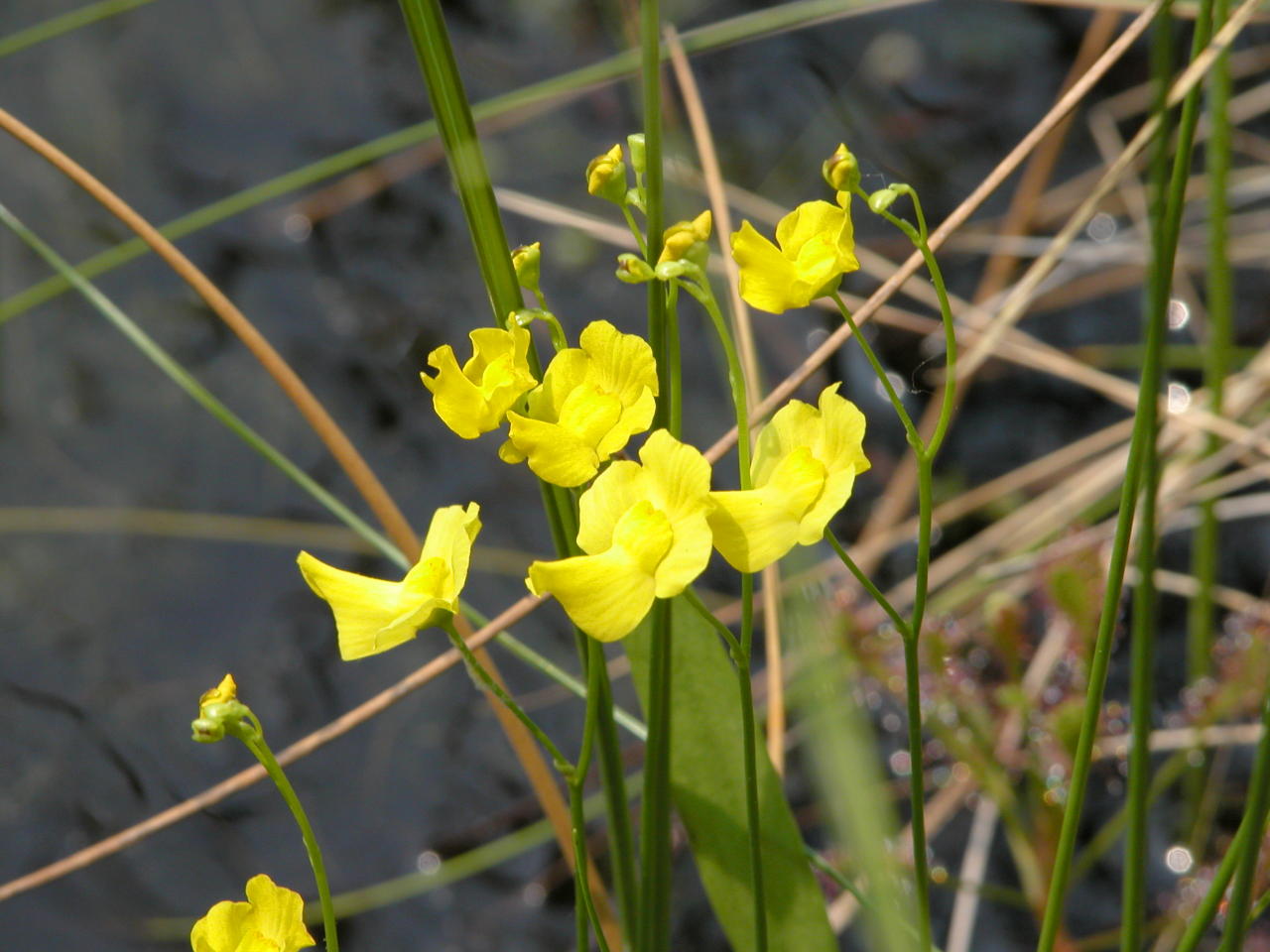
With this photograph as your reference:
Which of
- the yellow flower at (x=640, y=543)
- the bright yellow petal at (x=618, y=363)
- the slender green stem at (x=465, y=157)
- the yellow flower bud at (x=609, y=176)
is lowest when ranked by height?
the yellow flower at (x=640, y=543)

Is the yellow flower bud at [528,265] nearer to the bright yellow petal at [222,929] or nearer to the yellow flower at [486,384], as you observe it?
the yellow flower at [486,384]

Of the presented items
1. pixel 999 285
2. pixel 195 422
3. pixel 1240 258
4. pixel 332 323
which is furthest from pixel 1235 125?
pixel 195 422

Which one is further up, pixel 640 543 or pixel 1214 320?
pixel 1214 320

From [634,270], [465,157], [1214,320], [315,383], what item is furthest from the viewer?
[315,383]

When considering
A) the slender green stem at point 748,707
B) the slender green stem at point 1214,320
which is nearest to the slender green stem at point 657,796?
the slender green stem at point 748,707

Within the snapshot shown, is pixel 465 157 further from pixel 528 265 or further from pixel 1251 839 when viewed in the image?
pixel 1251 839

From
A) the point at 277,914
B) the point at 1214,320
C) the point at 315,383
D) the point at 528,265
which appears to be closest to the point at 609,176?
the point at 528,265

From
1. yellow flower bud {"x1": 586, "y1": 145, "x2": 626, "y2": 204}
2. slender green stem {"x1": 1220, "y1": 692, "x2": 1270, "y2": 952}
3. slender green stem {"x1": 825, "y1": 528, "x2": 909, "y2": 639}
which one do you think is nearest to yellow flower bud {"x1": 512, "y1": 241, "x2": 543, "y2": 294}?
yellow flower bud {"x1": 586, "y1": 145, "x2": 626, "y2": 204}
